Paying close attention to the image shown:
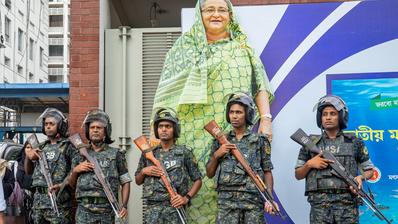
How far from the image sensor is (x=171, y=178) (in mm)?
5164

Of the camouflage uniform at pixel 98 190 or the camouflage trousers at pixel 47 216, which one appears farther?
the camouflage trousers at pixel 47 216

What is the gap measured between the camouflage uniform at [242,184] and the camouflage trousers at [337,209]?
1.62 ft

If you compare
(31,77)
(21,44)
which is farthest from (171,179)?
(31,77)

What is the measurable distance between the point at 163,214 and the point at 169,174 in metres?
0.35

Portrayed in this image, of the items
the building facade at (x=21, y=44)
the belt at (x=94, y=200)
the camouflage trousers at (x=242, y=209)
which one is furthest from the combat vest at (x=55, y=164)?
the building facade at (x=21, y=44)

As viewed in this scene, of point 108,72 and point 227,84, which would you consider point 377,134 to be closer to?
point 227,84

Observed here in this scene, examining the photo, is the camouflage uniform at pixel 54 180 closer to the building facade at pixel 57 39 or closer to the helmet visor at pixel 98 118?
the helmet visor at pixel 98 118

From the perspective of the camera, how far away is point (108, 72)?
689 cm

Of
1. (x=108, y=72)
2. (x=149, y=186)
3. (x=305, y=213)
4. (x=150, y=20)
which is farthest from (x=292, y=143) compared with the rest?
(x=150, y=20)

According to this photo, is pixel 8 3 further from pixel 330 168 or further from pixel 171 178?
pixel 330 168

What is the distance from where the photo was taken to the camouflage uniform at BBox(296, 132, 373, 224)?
487 cm

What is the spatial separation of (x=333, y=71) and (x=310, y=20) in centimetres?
60

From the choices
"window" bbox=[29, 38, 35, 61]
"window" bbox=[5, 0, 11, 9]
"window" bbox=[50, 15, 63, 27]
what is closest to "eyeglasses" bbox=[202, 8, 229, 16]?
"window" bbox=[5, 0, 11, 9]

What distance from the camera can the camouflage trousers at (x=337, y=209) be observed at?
4848 millimetres
